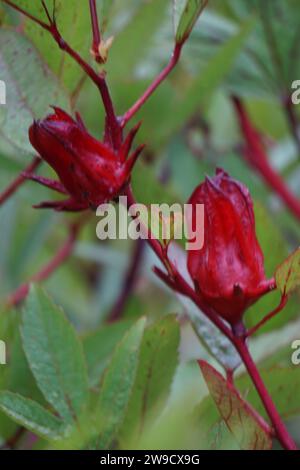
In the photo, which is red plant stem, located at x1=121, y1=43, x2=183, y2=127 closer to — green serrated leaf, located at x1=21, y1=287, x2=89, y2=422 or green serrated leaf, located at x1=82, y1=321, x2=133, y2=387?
green serrated leaf, located at x1=21, y1=287, x2=89, y2=422

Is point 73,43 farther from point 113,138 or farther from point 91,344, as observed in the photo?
point 91,344

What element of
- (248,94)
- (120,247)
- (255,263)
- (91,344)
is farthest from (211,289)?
(120,247)

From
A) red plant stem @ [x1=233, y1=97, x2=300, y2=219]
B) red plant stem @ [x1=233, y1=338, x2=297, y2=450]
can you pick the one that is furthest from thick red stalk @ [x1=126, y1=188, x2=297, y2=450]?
red plant stem @ [x1=233, y1=97, x2=300, y2=219]

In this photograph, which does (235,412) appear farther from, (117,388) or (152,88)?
(152,88)

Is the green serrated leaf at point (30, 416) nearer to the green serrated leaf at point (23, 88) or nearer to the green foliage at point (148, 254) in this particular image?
the green foliage at point (148, 254)

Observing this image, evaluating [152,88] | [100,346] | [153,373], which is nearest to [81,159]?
[152,88]

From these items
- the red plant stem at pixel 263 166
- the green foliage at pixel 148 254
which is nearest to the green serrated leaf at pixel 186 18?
the green foliage at pixel 148 254

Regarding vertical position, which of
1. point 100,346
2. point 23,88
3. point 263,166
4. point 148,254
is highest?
point 23,88
